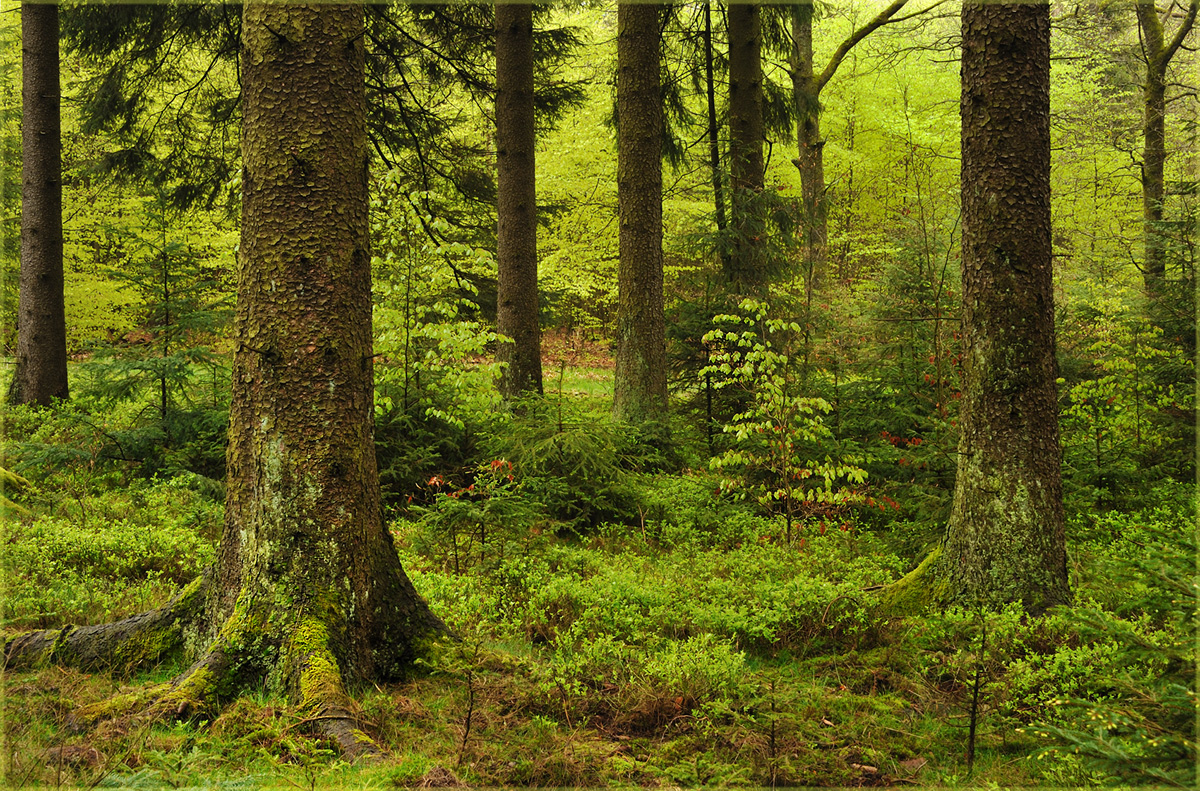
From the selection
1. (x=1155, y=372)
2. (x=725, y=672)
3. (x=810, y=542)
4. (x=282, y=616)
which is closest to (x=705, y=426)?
(x=810, y=542)

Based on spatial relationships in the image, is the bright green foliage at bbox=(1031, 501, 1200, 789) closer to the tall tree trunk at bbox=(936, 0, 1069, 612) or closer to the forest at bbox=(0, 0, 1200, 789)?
the forest at bbox=(0, 0, 1200, 789)

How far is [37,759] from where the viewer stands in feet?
8.58

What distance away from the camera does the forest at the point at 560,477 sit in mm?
3299

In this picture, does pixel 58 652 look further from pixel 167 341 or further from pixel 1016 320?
pixel 1016 320

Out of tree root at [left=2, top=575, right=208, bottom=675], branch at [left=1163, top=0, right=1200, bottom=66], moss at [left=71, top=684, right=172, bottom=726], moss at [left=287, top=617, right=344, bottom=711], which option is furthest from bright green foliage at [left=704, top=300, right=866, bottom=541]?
branch at [left=1163, top=0, right=1200, bottom=66]

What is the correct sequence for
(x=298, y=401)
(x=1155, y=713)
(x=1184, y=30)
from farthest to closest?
1. (x=1184, y=30)
2. (x=298, y=401)
3. (x=1155, y=713)

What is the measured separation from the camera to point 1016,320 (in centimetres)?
491

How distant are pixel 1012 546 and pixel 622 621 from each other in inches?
109

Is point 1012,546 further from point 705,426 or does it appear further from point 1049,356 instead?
point 705,426

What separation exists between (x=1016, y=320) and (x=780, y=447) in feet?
9.63

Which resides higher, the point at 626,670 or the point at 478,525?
the point at 478,525

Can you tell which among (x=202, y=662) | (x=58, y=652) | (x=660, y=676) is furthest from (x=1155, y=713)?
(x=58, y=652)

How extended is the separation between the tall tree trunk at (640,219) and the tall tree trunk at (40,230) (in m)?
8.26

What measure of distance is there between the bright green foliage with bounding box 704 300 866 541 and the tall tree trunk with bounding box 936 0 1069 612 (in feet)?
5.01
